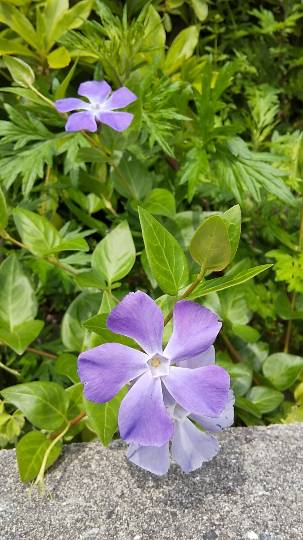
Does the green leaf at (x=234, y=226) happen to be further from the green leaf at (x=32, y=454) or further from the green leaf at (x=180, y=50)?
the green leaf at (x=180, y=50)

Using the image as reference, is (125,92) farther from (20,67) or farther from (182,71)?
(182,71)

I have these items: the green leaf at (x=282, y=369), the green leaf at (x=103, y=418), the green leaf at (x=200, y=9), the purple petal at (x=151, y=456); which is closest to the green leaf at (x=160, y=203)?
the green leaf at (x=282, y=369)

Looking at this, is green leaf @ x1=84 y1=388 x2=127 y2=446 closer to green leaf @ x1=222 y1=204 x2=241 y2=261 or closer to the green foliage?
the green foliage

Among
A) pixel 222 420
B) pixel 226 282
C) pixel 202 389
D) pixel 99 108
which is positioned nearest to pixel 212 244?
pixel 226 282

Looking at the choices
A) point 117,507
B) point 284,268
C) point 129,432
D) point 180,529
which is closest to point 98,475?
point 117,507

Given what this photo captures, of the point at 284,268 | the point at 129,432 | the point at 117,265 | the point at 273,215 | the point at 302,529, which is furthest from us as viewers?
the point at 273,215

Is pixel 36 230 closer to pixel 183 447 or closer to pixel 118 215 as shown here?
pixel 118 215
